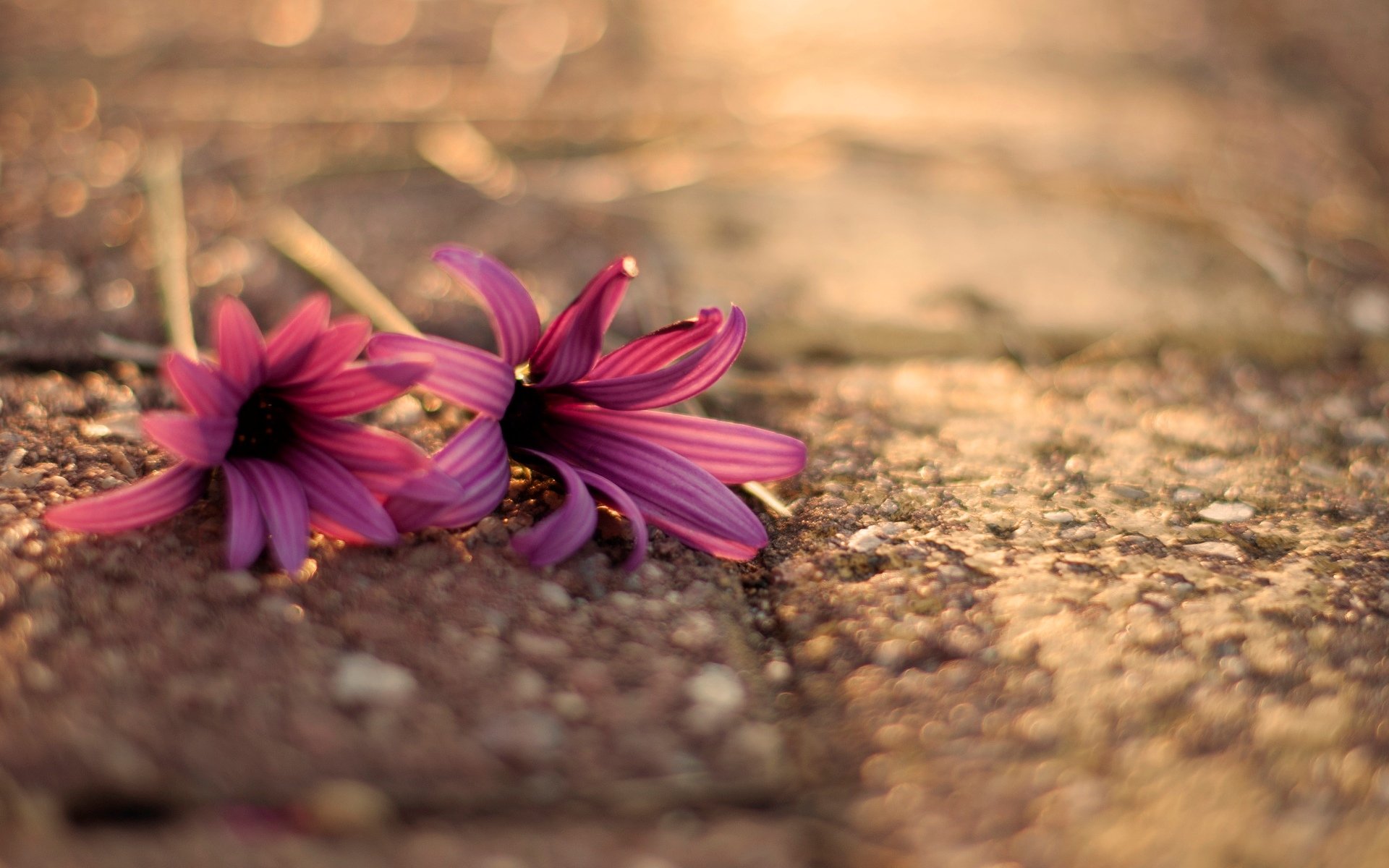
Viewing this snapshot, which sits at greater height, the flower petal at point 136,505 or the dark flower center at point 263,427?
the dark flower center at point 263,427

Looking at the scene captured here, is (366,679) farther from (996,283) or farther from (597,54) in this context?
(597,54)

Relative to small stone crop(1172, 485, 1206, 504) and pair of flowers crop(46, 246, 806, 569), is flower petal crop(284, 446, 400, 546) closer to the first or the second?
pair of flowers crop(46, 246, 806, 569)

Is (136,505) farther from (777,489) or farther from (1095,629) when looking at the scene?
(1095,629)

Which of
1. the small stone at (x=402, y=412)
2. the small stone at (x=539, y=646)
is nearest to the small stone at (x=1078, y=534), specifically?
the small stone at (x=539, y=646)

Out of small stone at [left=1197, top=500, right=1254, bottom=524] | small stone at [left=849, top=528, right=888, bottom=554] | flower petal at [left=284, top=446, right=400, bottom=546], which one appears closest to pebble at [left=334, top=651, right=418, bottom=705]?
flower petal at [left=284, top=446, right=400, bottom=546]

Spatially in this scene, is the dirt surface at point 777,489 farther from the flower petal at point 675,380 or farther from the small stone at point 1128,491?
the flower petal at point 675,380

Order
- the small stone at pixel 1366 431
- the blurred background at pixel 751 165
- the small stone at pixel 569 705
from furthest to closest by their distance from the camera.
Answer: the blurred background at pixel 751 165
the small stone at pixel 1366 431
the small stone at pixel 569 705

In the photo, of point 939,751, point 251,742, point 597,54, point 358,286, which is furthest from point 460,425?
point 597,54
